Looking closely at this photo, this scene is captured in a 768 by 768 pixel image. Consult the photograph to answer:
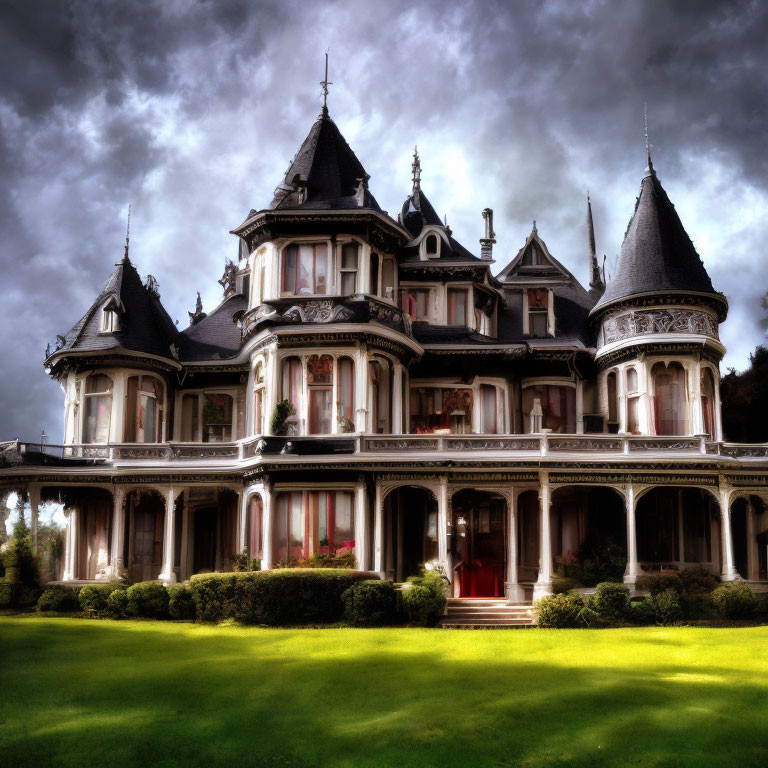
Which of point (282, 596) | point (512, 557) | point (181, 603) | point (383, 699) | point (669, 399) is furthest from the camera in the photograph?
point (669, 399)

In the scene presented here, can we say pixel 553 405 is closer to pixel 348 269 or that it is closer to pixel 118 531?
pixel 348 269

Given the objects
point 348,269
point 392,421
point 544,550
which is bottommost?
point 544,550

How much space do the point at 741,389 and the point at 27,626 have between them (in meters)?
35.8

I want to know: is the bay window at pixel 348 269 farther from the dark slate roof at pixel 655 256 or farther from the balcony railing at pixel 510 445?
the dark slate roof at pixel 655 256

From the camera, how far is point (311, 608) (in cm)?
2884

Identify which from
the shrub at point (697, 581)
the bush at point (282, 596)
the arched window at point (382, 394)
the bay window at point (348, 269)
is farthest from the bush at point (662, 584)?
the bay window at point (348, 269)

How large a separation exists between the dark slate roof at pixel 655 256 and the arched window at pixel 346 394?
9841 millimetres

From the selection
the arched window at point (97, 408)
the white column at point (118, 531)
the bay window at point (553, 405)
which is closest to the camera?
the white column at point (118, 531)

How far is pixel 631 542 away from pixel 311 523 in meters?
10.2

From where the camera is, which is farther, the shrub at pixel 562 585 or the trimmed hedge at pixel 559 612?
the shrub at pixel 562 585

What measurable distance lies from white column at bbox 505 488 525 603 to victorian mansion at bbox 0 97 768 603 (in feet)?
0.22

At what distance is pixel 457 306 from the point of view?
137 feet

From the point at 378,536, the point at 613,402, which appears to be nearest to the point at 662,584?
the point at 378,536

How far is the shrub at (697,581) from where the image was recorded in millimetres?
31406
